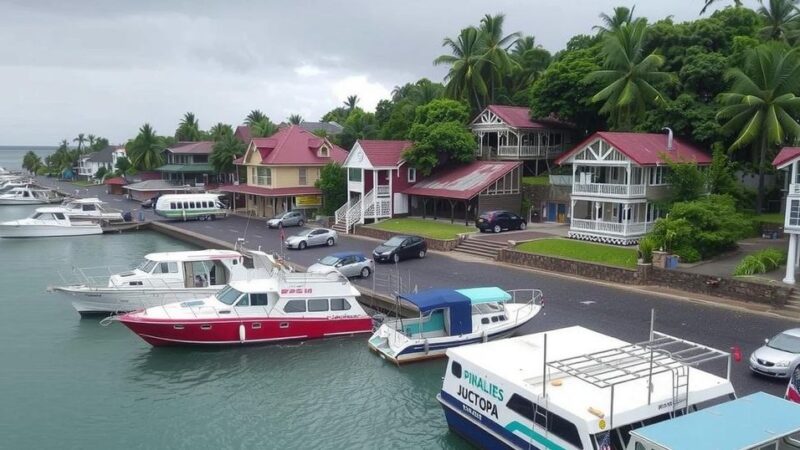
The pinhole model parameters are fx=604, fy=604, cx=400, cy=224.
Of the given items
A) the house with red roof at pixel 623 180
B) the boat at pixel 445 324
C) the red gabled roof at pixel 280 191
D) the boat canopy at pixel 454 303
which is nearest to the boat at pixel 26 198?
the red gabled roof at pixel 280 191

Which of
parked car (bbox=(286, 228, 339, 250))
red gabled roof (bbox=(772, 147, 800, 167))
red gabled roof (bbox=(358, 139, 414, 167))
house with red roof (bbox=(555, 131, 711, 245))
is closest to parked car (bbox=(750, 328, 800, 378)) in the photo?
red gabled roof (bbox=(772, 147, 800, 167))

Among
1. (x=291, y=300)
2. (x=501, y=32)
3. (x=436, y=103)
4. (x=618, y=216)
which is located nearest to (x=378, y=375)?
(x=291, y=300)

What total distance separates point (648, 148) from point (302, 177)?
34.2 metres

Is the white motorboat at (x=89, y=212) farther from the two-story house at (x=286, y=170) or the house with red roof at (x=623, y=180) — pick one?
the house with red roof at (x=623, y=180)

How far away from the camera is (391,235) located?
43625 mm

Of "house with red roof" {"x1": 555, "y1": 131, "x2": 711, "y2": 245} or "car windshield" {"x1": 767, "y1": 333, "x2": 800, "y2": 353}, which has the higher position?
"house with red roof" {"x1": 555, "y1": 131, "x2": 711, "y2": 245}

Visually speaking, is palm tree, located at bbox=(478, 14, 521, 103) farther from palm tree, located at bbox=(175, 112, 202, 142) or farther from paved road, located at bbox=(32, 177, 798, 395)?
palm tree, located at bbox=(175, 112, 202, 142)

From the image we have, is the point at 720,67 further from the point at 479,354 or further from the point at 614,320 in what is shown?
the point at 479,354

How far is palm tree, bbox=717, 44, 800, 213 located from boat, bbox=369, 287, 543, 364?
19376 millimetres

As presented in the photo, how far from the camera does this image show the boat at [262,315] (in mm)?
23594

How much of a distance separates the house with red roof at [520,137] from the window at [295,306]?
100.0ft

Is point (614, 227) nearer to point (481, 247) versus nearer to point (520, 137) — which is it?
point (481, 247)

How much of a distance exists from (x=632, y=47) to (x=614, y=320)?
82.1ft

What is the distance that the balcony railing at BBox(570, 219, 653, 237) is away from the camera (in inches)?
1403
